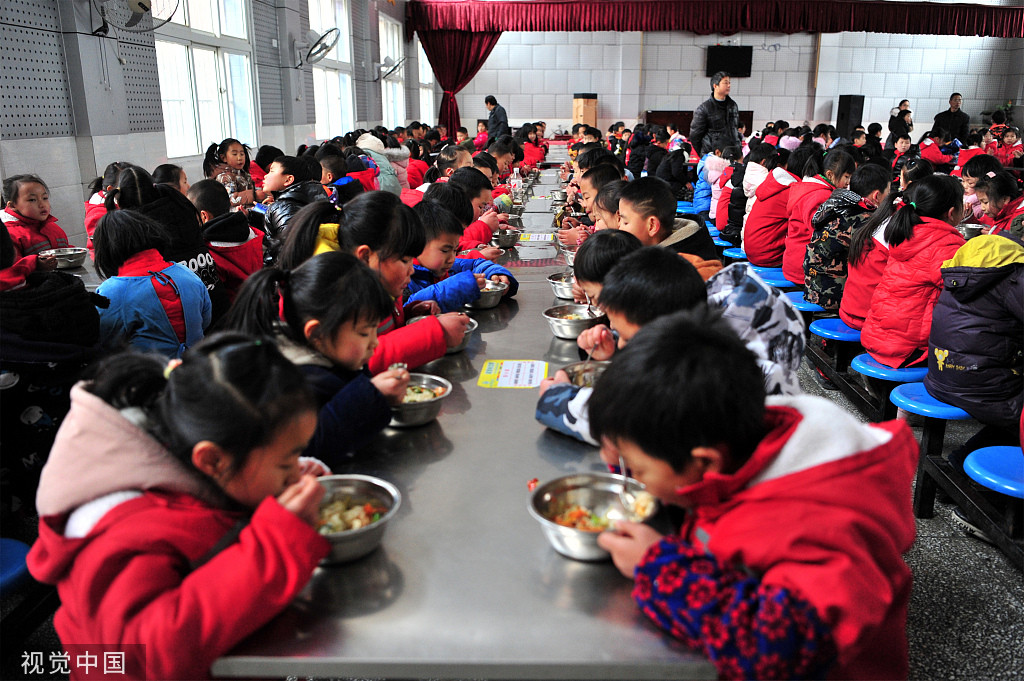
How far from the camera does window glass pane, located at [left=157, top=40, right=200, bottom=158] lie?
5719 millimetres

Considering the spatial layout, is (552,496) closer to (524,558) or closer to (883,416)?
(524,558)

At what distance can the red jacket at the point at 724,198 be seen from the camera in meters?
6.31

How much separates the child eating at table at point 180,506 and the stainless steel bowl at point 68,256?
2.86 m

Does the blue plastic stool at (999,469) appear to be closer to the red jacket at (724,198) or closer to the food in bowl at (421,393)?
the food in bowl at (421,393)

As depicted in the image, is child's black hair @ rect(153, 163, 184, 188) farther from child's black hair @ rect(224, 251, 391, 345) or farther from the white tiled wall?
the white tiled wall

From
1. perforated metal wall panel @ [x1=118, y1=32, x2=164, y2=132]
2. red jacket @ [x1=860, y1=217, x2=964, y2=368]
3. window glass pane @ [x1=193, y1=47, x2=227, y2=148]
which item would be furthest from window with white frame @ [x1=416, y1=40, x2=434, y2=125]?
red jacket @ [x1=860, y1=217, x2=964, y2=368]

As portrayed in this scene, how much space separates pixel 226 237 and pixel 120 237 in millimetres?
828

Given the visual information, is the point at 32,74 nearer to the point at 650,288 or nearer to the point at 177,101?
the point at 177,101

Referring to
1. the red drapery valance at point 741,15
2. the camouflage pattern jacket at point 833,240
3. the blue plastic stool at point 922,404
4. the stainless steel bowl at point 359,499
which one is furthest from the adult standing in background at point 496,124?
the stainless steel bowl at point 359,499

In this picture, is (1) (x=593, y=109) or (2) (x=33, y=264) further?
(1) (x=593, y=109)

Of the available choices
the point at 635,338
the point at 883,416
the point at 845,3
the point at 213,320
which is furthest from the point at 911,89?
the point at 635,338

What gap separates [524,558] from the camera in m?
1.12

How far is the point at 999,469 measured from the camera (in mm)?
2074

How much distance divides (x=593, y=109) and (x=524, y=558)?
1400 centimetres
